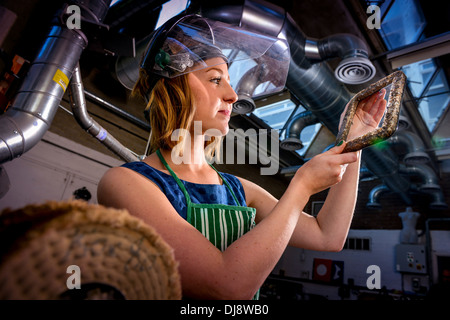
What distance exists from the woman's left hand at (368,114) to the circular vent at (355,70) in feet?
7.53

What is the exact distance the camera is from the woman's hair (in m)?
0.97

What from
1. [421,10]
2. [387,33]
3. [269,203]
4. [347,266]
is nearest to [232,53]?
[269,203]

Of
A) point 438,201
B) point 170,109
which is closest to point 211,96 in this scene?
point 170,109

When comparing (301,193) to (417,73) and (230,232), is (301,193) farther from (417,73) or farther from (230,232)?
(417,73)

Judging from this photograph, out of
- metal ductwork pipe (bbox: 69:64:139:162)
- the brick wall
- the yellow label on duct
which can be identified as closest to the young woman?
the yellow label on duct

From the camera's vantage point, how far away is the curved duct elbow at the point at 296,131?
517 cm

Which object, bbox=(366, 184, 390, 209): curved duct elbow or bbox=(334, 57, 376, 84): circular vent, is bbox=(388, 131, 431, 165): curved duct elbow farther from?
bbox=(366, 184, 390, 209): curved duct elbow

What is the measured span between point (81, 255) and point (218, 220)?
0.61 meters

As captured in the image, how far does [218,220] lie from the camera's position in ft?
2.76

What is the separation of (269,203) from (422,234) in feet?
27.6

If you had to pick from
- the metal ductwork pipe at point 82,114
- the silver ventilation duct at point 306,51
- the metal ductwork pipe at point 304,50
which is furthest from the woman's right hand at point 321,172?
the metal ductwork pipe at point 82,114

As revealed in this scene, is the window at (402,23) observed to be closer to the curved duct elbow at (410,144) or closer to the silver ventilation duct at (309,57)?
the silver ventilation duct at (309,57)

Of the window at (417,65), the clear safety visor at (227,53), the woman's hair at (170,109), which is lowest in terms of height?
the woman's hair at (170,109)

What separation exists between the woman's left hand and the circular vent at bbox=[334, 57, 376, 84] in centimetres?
230
